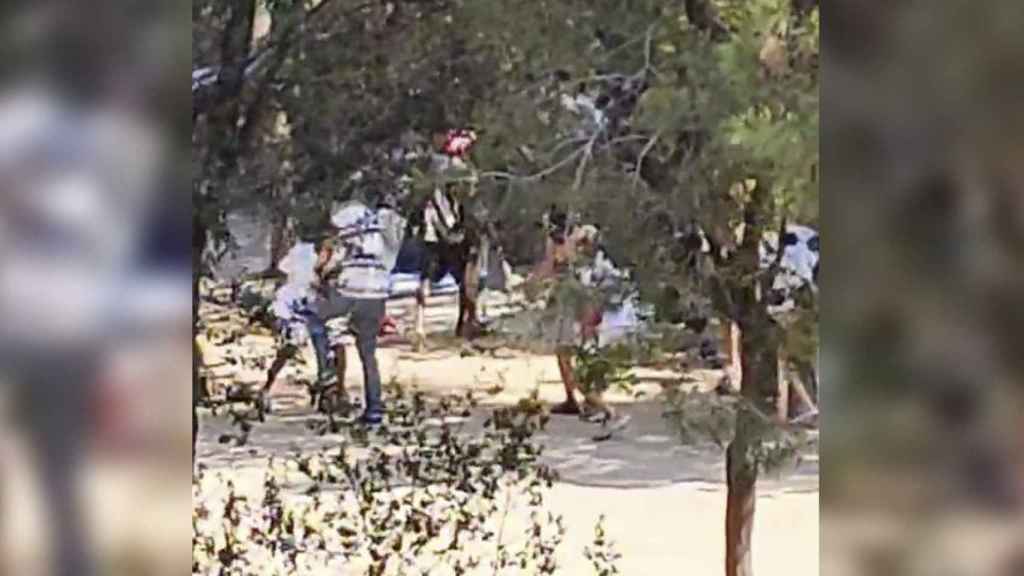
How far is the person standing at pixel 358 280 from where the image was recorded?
143cm

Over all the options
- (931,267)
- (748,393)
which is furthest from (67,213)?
(748,393)

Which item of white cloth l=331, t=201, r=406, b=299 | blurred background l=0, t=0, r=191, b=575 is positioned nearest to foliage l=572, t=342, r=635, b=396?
white cloth l=331, t=201, r=406, b=299

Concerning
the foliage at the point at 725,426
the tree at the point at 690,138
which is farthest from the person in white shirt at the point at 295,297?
the foliage at the point at 725,426

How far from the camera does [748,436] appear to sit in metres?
1.41

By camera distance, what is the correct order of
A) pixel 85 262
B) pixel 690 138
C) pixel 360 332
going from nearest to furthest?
pixel 85 262, pixel 690 138, pixel 360 332

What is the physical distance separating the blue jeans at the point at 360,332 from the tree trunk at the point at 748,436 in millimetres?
374

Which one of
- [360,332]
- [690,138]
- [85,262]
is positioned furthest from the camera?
[360,332]

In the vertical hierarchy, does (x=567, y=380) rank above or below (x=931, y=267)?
below

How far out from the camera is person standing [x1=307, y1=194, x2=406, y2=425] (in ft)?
4.71

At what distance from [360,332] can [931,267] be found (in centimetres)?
65

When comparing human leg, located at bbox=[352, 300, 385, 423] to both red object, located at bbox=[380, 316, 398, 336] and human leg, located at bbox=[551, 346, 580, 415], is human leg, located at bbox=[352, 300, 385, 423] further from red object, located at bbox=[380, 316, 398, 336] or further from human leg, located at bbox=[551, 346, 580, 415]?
human leg, located at bbox=[551, 346, 580, 415]

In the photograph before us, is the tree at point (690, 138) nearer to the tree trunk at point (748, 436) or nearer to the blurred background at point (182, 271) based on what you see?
the tree trunk at point (748, 436)

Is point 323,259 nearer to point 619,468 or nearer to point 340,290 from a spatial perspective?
point 340,290

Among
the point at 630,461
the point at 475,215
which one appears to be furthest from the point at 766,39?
the point at 630,461
